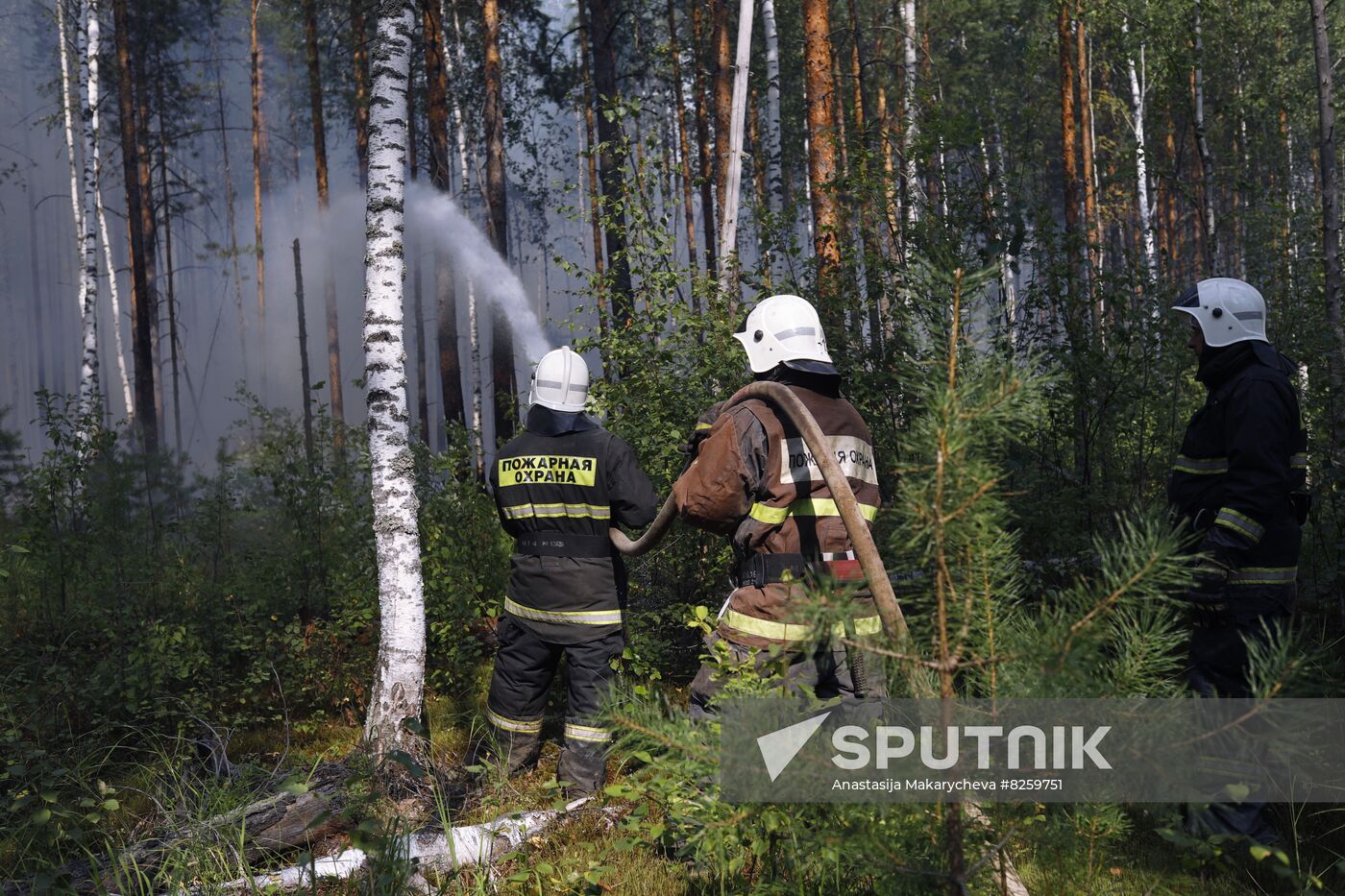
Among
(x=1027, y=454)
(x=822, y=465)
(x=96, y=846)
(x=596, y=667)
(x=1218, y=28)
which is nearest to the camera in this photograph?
(x=822, y=465)

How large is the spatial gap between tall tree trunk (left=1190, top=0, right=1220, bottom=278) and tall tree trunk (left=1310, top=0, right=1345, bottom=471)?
4.54 ft

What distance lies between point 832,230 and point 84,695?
5.86m

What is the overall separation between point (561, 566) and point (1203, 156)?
8458 mm

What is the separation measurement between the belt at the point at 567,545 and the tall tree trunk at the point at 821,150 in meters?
2.49

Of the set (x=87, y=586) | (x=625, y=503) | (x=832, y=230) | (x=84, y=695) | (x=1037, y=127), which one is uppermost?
(x=1037, y=127)

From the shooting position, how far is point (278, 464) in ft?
26.0

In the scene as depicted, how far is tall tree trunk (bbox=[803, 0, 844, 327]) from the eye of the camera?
6758mm

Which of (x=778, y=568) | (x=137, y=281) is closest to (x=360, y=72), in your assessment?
(x=137, y=281)

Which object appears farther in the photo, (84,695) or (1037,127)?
(1037,127)

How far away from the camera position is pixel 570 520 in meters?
4.74

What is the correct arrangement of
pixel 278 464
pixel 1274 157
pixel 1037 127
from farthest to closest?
1. pixel 1037 127
2. pixel 1274 157
3. pixel 278 464

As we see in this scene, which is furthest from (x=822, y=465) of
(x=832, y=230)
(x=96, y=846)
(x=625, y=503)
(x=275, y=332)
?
(x=275, y=332)

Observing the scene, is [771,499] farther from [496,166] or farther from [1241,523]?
[496,166]

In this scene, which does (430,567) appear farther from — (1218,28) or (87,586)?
(1218,28)
